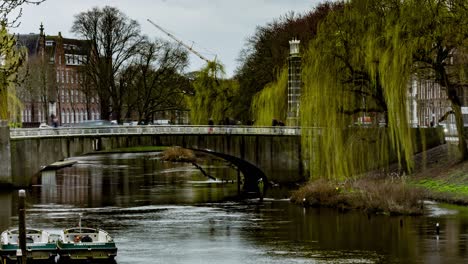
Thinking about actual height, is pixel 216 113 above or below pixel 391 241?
above

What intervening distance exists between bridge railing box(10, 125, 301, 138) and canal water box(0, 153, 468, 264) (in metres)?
4.77

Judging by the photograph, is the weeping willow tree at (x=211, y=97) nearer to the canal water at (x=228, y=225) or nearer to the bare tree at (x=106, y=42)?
the bare tree at (x=106, y=42)

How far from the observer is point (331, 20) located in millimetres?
74062

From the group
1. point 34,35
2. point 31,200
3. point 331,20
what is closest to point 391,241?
point 331,20

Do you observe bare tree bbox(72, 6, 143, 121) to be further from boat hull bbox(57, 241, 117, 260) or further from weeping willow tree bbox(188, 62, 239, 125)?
boat hull bbox(57, 241, 117, 260)

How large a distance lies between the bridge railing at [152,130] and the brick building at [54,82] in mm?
36458

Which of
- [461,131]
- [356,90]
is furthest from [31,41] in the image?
[461,131]

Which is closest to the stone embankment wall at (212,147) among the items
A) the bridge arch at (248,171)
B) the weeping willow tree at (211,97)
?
the bridge arch at (248,171)

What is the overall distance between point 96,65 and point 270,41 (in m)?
25.8

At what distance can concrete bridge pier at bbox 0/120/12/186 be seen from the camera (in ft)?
279

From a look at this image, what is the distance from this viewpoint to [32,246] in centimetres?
4653

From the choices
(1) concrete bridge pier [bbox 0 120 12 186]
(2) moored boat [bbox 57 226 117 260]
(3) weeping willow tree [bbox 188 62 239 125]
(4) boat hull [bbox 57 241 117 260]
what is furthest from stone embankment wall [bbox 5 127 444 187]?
(4) boat hull [bbox 57 241 117 260]

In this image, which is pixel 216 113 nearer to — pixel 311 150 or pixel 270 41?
pixel 270 41

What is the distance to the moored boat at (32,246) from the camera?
4588cm
